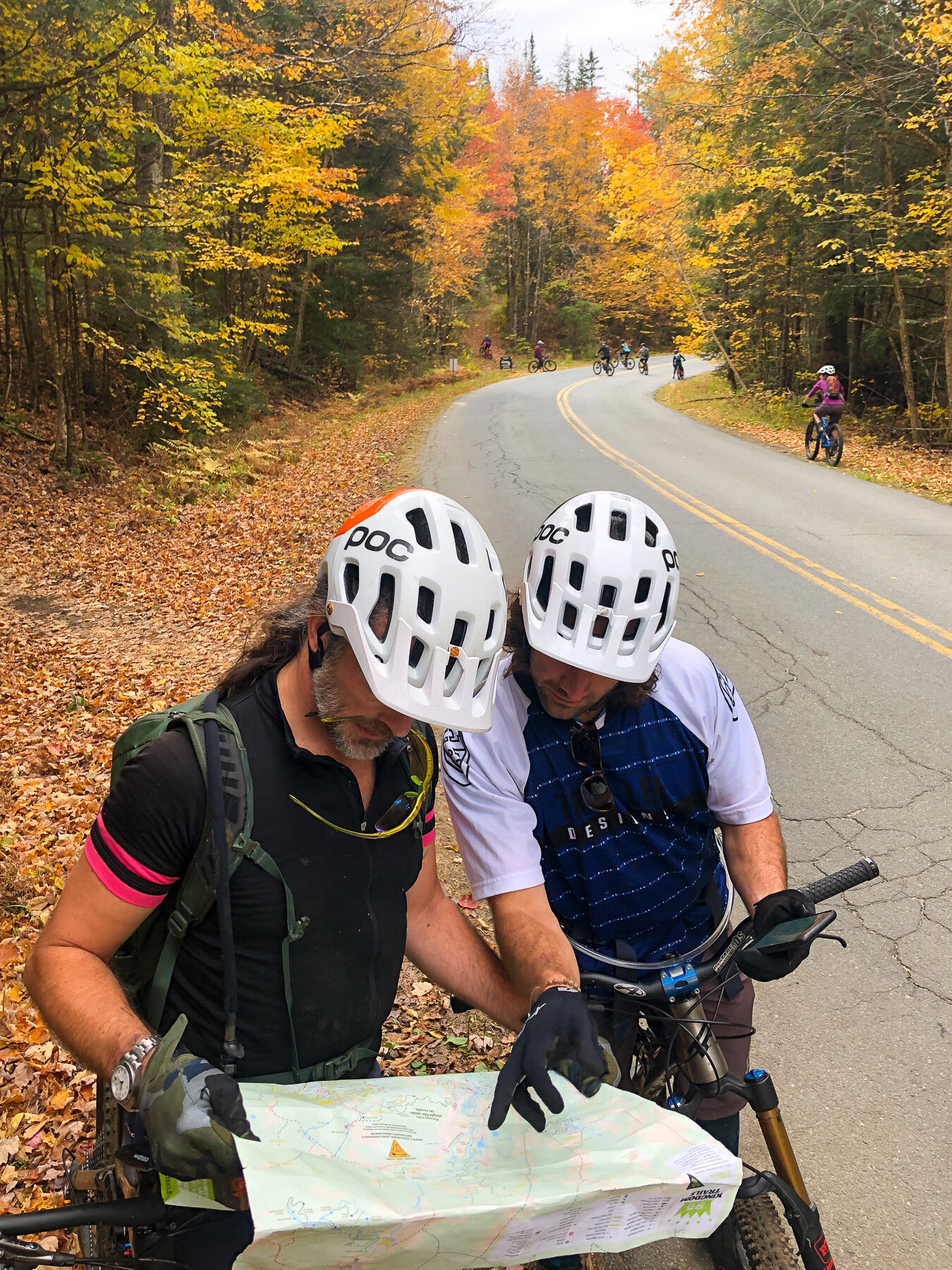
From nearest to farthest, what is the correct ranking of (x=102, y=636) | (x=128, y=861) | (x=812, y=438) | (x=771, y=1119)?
1. (x=128, y=861)
2. (x=771, y=1119)
3. (x=102, y=636)
4. (x=812, y=438)

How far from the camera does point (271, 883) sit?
161 centimetres

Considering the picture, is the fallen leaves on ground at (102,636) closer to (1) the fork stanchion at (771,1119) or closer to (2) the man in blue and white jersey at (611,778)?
(2) the man in blue and white jersey at (611,778)

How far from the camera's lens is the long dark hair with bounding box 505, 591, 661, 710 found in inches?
86.9

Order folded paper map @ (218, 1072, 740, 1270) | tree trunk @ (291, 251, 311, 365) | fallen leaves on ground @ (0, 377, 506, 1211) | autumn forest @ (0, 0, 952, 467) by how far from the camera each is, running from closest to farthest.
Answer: folded paper map @ (218, 1072, 740, 1270) → fallen leaves on ground @ (0, 377, 506, 1211) → autumn forest @ (0, 0, 952, 467) → tree trunk @ (291, 251, 311, 365)

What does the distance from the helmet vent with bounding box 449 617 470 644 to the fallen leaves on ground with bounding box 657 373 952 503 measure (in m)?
12.7

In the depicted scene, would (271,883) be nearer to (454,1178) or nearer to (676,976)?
(454,1178)

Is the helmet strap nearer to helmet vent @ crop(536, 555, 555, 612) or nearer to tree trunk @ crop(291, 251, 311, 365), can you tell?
helmet vent @ crop(536, 555, 555, 612)

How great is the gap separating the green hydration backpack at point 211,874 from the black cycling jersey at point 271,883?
17mm

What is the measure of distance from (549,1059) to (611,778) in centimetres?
73

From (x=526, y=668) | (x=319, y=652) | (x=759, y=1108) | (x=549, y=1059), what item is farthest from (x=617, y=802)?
(x=319, y=652)

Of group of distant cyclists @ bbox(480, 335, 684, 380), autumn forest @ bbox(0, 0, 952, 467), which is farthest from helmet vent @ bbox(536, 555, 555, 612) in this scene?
group of distant cyclists @ bbox(480, 335, 684, 380)

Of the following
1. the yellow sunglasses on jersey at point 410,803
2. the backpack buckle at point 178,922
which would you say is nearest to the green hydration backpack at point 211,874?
the backpack buckle at point 178,922

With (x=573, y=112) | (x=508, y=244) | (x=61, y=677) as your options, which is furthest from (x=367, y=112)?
(x=573, y=112)

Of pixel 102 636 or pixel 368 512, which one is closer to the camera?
pixel 368 512
